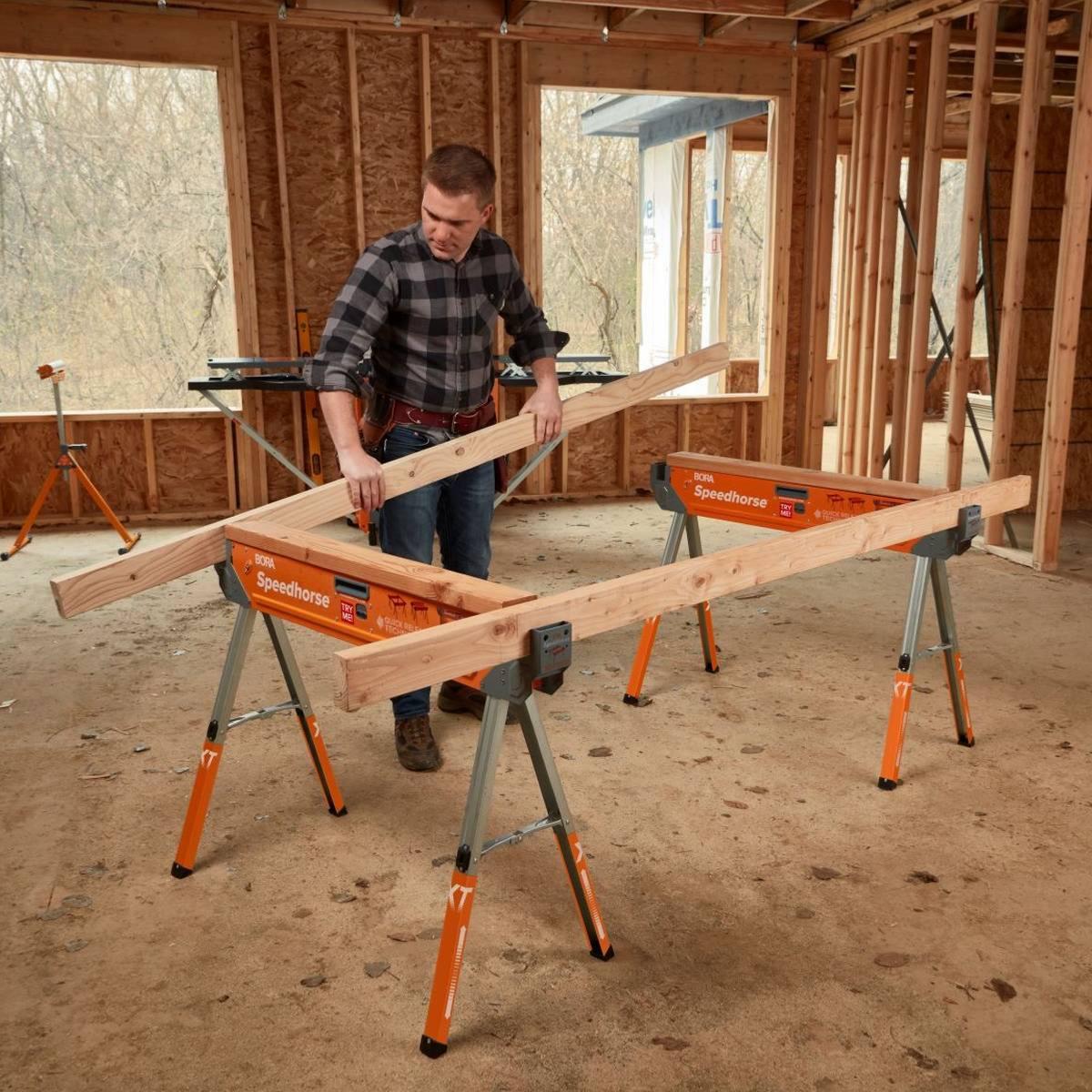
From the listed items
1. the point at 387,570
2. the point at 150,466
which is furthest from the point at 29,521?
the point at 387,570

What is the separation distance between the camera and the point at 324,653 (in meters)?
4.16

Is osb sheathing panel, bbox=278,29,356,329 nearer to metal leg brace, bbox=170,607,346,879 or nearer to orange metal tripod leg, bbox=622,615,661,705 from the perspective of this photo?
orange metal tripod leg, bbox=622,615,661,705

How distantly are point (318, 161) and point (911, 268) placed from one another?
12.7 feet

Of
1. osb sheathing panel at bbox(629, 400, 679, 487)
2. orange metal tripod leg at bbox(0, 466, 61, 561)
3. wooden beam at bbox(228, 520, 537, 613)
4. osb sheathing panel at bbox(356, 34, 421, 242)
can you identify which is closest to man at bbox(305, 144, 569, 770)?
wooden beam at bbox(228, 520, 537, 613)

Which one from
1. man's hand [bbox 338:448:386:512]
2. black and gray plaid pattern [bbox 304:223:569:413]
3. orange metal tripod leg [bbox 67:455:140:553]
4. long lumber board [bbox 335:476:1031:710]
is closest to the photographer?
long lumber board [bbox 335:476:1031:710]

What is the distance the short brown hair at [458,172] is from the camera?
2.49m

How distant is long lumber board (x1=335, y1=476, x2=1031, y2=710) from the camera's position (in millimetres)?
1511

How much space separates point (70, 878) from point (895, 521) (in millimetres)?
2194

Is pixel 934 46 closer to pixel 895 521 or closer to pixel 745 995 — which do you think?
pixel 895 521

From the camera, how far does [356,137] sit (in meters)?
6.30

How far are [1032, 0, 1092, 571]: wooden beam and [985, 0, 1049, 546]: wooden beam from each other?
7.8 inches

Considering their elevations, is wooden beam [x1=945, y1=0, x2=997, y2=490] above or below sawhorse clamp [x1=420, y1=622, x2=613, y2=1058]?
above

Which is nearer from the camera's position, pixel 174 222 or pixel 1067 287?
pixel 1067 287

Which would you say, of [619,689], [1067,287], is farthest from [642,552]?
[1067,287]
